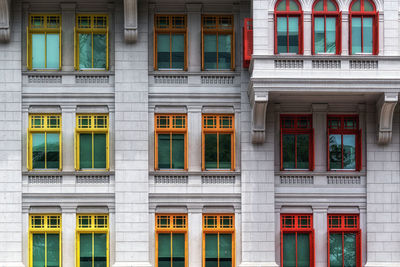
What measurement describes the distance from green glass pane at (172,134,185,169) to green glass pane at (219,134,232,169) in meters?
1.29

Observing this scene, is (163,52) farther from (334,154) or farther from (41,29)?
(334,154)

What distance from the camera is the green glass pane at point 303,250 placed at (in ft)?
61.3

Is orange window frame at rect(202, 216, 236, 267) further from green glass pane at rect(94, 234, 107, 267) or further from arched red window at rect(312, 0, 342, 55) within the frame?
arched red window at rect(312, 0, 342, 55)

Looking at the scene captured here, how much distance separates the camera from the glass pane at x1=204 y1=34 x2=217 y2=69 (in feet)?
62.9

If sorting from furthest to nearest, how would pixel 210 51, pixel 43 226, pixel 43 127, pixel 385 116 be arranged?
pixel 210 51 < pixel 43 127 < pixel 43 226 < pixel 385 116

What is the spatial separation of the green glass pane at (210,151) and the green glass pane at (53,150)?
500 cm

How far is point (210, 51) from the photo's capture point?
19.2 metres

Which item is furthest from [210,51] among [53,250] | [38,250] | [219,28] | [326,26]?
[38,250]

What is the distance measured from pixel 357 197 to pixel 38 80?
11.4 m

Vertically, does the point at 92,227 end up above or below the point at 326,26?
below

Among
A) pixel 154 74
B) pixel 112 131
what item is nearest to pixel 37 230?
pixel 112 131

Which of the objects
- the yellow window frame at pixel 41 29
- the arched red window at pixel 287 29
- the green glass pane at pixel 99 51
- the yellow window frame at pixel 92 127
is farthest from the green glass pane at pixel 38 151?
the arched red window at pixel 287 29

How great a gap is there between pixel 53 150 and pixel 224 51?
672cm

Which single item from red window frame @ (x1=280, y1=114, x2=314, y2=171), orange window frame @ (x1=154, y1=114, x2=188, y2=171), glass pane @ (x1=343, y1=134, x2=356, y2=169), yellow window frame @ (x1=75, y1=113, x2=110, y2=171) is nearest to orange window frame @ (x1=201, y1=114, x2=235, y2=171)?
orange window frame @ (x1=154, y1=114, x2=188, y2=171)
